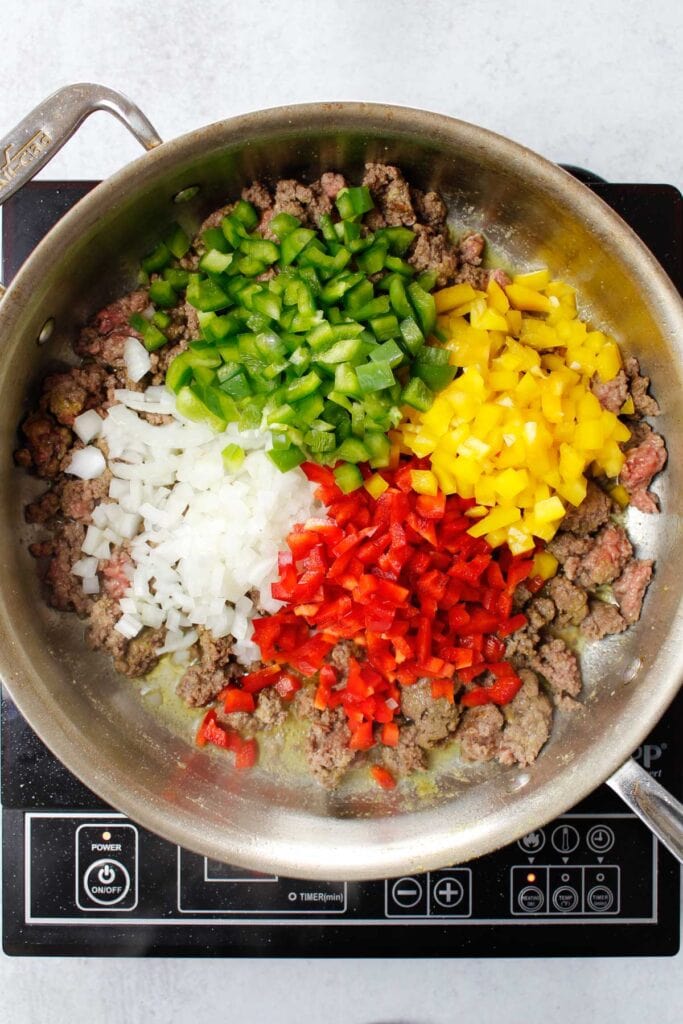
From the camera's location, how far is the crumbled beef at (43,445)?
1585 mm

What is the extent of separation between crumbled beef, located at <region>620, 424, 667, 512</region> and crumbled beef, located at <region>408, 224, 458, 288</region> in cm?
46

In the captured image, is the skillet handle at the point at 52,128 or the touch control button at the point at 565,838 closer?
the skillet handle at the point at 52,128

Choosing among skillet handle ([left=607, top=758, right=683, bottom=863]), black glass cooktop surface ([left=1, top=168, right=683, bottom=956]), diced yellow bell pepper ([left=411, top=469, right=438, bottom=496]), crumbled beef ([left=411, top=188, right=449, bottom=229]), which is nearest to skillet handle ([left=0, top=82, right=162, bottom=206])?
black glass cooktop surface ([left=1, top=168, right=683, bottom=956])

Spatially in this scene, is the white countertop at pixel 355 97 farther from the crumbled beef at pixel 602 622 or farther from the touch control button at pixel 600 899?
the crumbled beef at pixel 602 622

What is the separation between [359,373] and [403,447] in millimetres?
179

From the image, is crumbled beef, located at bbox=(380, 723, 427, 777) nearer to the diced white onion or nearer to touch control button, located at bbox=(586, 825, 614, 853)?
touch control button, located at bbox=(586, 825, 614, 853)

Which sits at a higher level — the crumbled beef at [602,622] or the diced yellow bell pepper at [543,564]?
the diced yellow bell pepper at [543,564]

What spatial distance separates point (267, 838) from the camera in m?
1.57

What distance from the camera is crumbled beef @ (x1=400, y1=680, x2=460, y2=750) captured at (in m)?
1.63

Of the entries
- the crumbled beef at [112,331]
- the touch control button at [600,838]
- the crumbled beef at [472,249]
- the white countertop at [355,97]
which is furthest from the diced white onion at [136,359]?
the touch control button at [600,838]

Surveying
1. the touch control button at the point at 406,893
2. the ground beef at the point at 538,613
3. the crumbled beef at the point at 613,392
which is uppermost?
the crumbled beef at the point at 613,392

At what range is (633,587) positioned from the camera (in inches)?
64.2

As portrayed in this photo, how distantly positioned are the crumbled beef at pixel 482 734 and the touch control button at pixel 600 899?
12.4 inches

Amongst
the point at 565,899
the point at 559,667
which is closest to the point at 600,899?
the point at 565,899
